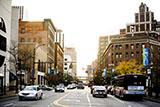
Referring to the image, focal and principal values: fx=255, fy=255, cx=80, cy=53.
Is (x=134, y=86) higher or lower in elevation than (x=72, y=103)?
higher

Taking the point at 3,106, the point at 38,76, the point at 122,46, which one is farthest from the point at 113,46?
the point at 3,106

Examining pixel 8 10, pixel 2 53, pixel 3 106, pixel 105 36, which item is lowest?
pixel 3 106

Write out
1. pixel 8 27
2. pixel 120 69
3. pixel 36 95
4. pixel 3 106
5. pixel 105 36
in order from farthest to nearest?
pixel 105 36
pixel 120 69
pixel 8 27
pixel 36 95
pixel 3 106

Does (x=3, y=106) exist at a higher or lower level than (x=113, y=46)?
lower

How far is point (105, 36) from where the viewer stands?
181m

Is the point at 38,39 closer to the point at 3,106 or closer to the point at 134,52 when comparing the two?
the point at 134,52

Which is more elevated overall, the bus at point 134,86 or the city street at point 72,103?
the bus at point 134,86

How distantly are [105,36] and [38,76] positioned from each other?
337 feet

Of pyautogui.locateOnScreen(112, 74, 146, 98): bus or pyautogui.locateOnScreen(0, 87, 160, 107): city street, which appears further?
pyautogui.locateOnScreen(112, 74, 146, 98): bus

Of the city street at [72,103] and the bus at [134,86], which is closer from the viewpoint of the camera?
the city street at [72,103]

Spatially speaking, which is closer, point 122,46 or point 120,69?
point 120,69

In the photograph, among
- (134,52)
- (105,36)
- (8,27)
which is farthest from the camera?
(105,36)

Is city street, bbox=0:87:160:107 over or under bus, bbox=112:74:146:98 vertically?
under

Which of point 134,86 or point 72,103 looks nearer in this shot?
point 72,103
